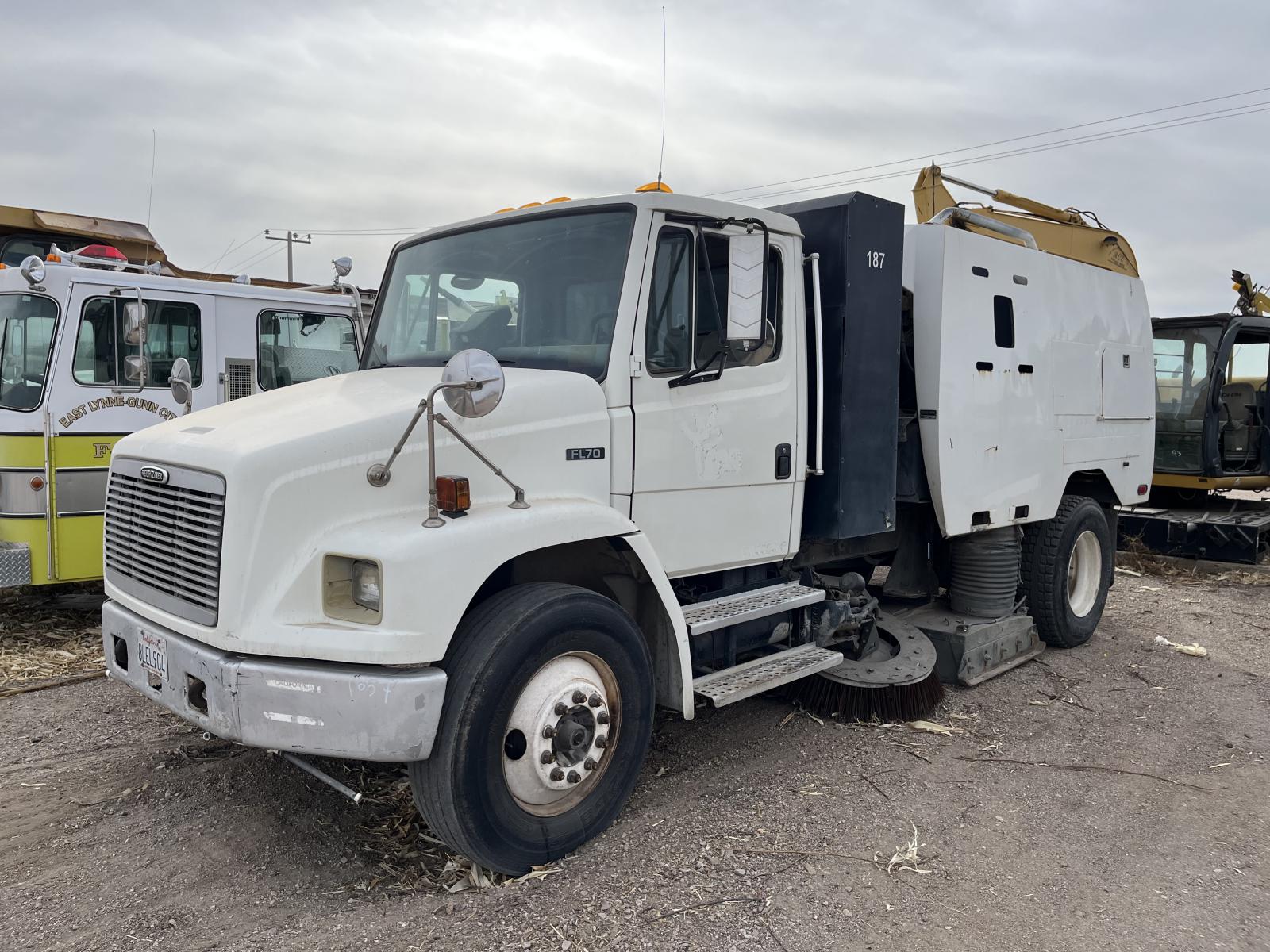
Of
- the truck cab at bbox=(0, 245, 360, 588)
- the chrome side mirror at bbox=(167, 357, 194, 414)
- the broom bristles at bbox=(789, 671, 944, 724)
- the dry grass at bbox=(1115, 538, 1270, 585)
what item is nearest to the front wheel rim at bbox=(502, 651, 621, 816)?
the broom bristles at bbox=(789, 671, 944, 724)

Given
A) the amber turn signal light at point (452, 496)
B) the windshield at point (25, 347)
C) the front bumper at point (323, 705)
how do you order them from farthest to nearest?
the windshield at point (25, 347) → the amber turn signal light at point (452, 496) → the front bumper at point (323, 705)

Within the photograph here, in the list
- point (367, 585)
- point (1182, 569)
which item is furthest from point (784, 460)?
point (1182, 569)

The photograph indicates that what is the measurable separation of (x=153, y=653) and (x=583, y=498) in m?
1.70

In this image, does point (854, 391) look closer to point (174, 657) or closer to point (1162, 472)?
point (174, 657)

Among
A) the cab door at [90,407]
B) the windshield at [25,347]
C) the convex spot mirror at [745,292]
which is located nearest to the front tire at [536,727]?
the convex spot mirror at [745,292]

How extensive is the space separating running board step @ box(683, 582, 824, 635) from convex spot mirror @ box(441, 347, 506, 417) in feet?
4.62

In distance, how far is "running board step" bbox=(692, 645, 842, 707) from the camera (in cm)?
423

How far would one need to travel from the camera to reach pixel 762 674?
452 cm

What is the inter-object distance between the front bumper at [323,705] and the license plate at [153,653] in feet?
0.94

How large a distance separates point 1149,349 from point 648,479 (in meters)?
5.25

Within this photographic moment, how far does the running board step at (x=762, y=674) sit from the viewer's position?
4227 millimetres

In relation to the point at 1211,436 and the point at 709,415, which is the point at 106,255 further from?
the point at 1211,436

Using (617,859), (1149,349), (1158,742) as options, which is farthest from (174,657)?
(1149,349)

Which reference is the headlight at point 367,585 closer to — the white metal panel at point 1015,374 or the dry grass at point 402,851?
the dry grass at point 402,851
